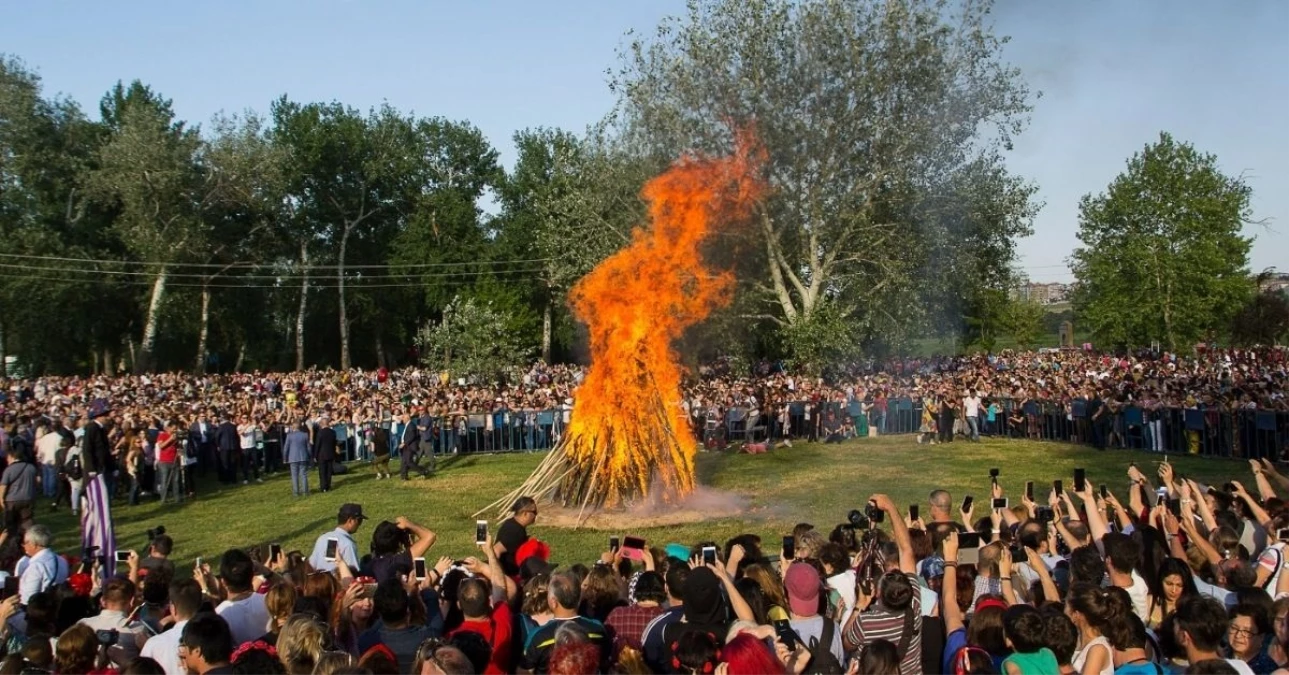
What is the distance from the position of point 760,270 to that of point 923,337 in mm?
6201

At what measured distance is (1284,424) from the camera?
856 inches

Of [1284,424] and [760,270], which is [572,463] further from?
[760,270]

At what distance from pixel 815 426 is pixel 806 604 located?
85.7ft

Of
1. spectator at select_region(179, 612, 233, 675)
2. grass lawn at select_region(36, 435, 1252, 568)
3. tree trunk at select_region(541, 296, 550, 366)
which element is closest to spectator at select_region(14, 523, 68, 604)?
spectator at select_region(179, 612, 233, 675)

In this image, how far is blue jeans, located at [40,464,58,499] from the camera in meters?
20.6

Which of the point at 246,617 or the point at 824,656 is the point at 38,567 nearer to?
the point at 246,617

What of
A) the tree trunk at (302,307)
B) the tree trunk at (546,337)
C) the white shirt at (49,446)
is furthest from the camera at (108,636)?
the tree trunk at (546,337)

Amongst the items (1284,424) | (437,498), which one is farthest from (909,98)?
(437,498)

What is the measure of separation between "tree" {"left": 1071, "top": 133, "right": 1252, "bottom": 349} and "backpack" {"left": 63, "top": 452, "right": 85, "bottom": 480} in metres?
50.8

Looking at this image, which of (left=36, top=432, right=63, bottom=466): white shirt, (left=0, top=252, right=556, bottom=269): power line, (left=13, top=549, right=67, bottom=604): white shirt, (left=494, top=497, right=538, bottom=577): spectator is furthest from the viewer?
(left=0, top=252, right=556, bottom=269): power line

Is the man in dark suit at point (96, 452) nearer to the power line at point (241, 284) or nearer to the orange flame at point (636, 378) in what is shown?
the orange flame at point (636, 378)

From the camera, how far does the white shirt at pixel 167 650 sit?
5918mm

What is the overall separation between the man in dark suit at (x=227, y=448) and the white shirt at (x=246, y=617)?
61.9 ft

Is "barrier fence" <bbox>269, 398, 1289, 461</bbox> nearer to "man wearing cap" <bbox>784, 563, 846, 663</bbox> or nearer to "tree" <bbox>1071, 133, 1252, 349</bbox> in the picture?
"man wearing cap" <bbox>784, 563, 846, 663</bbox>
